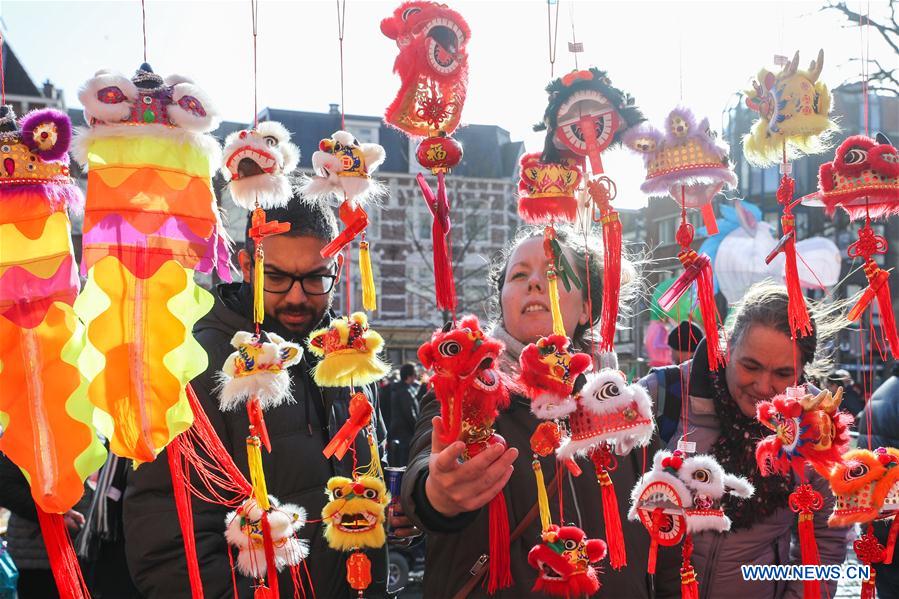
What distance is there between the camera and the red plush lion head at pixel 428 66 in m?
1.69

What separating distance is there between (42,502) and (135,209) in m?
0.60

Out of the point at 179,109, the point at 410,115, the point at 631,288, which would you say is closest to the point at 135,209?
the point at 179,109

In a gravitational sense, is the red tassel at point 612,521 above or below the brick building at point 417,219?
below

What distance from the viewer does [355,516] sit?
1.94m

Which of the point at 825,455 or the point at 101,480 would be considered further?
the point at 101,480

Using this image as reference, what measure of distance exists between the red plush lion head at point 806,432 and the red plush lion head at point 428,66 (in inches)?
39.1

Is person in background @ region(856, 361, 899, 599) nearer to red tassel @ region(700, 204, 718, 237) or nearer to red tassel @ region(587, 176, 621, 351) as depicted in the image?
red tassel @ region(700, 204, 718, 237)

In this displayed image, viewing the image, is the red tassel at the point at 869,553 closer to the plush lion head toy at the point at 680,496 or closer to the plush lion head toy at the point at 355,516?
the plush lion head toy at the point at 680,496

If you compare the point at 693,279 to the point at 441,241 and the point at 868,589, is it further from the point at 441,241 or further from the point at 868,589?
the point at 868,589

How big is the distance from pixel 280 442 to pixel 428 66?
41.3 inches

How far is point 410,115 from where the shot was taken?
1743mm

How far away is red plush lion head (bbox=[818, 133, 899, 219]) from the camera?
6.34 ft

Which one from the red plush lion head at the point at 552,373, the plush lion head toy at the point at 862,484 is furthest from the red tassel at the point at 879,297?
the red plush lion head at the point at 552,373

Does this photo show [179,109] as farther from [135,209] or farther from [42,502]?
[42,502]
